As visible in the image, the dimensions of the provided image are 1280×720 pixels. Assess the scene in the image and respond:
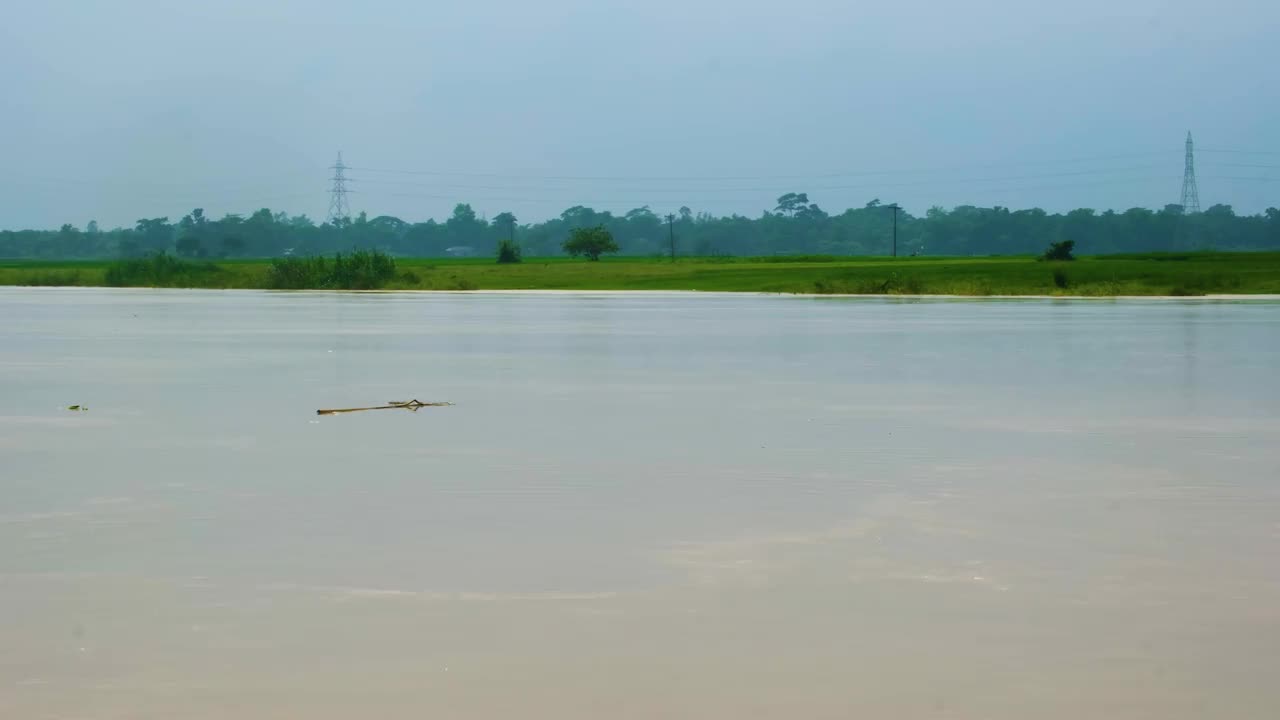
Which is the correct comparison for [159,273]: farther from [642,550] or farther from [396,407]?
[642,550]

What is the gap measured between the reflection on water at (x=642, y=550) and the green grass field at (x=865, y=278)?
68862 millimetres

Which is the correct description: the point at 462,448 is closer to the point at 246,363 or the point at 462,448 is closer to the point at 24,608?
the point at 24,608

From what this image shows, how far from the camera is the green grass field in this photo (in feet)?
297

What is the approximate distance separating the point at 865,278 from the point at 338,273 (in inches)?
1241

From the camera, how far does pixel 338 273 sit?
10250 cm

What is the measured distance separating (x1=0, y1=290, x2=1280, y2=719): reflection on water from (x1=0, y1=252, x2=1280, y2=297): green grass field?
68862 mm

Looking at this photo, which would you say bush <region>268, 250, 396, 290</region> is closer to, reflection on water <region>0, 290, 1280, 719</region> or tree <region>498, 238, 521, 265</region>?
tree <region>498, 238, 521, 265</region>

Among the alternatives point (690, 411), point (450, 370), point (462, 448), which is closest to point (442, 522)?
point (462, 448)

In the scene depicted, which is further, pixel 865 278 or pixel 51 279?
pixel 51 279

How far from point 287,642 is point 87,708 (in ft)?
3.84

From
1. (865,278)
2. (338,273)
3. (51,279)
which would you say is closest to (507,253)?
(51,279)

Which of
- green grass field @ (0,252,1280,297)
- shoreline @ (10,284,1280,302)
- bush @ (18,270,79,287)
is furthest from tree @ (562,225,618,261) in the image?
shoreline @ (10,284,1280,302)

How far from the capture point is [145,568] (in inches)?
375

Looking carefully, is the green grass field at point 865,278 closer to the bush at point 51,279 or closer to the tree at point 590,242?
the bush at point 51,279
